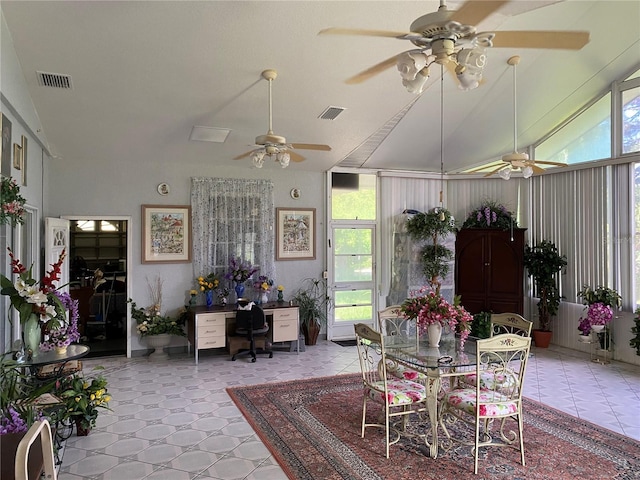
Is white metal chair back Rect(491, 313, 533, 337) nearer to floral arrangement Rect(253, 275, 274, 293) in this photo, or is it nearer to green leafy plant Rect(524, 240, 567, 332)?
green leafy plant Rect(524, 240, 567, 332)

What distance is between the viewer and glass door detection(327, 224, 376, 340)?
7695 millimetres

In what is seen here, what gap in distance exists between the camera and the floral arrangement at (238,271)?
672 cm

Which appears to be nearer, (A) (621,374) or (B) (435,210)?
(A) (621,374)

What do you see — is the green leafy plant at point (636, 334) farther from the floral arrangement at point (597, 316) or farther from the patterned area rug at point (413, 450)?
the patterned area rug at point (413, 450)

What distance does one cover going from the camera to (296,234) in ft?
24.4

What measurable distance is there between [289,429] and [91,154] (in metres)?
4.46

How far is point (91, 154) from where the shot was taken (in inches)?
241

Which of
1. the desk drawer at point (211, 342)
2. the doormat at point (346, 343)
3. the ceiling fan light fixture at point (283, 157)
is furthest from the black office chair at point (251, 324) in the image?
the ceiling fan light fixture at point (283, 157)

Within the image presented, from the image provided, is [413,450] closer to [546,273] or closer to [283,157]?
[283,157]

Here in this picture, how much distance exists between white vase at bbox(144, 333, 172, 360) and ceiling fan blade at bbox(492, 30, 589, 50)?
550 centimetres

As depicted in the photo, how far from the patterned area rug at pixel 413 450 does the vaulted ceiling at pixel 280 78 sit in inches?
109

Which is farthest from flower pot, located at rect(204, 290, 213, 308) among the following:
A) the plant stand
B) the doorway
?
the plant stand

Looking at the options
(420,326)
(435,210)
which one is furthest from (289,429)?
(435,210)

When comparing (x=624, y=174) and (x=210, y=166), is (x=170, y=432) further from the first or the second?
(x=624, y=174)
